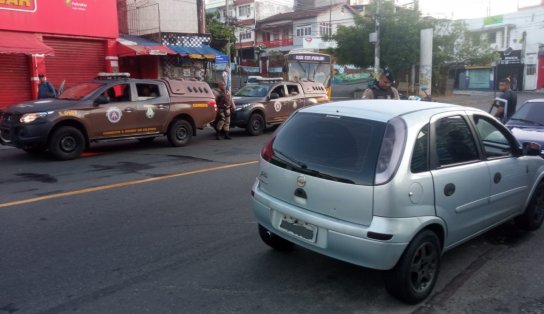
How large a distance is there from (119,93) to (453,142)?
881cm

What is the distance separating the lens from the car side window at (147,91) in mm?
11445

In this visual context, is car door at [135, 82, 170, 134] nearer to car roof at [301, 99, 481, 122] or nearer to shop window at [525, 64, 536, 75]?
car roof at [301, 99, 481, 122]

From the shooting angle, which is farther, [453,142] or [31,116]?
[31,116]

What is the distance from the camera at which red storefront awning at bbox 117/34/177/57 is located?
61.5 ft

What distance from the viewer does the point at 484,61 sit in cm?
3834

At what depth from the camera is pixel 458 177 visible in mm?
3928

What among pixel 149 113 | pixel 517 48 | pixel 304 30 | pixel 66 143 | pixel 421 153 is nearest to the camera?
pixel 421 153

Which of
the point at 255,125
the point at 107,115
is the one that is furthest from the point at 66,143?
the point at 255,125

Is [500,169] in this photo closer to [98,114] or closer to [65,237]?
[65,237]

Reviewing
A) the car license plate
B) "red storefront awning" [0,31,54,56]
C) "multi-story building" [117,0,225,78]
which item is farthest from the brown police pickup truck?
"multi-story building" [117,0,225,78]

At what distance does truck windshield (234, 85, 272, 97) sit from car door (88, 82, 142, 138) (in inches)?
200

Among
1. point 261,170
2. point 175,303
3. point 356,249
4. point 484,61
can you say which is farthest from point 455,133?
point 484,61

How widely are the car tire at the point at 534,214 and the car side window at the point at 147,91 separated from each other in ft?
28.8

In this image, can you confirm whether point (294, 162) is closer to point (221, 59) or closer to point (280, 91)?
point (280, 91)
